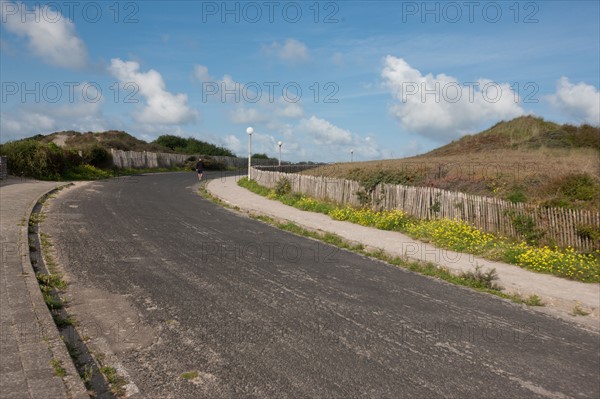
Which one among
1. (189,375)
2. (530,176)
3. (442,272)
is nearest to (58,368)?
(189,375)

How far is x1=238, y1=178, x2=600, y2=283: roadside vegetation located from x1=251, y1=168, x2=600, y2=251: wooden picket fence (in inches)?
12.1

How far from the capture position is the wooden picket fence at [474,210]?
11320 millimetres

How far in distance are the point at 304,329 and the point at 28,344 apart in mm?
2830

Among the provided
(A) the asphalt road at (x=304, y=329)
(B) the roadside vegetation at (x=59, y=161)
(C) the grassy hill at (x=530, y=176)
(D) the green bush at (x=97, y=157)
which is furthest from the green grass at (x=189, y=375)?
(D) the green bush at (x=97, y=157)

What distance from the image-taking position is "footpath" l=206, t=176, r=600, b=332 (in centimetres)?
756

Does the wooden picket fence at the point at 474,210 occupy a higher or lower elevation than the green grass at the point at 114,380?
higher

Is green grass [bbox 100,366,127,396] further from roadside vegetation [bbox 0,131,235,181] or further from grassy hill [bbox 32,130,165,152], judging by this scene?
grassy hill [bbox 32,130,165,152]

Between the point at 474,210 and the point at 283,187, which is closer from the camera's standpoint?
the point at 474,210

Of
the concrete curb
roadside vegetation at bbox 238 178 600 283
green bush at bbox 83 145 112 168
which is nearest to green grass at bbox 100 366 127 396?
the concrete curb

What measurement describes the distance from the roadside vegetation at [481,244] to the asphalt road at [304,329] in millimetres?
2680

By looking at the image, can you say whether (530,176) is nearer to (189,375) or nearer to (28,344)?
(189,375)

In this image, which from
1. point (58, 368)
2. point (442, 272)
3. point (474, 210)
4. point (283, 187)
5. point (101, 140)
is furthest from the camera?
point (101, 140)

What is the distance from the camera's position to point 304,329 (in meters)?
5.61

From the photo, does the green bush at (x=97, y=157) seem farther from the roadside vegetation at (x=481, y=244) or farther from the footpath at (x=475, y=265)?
the roadside vegetation at (x=481, y=244)
